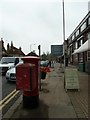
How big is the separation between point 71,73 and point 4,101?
14.3 feet

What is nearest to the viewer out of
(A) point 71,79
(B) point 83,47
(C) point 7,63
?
(A) point 71,79

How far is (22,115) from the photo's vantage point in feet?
22.1

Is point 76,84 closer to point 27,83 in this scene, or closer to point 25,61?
point 25,61

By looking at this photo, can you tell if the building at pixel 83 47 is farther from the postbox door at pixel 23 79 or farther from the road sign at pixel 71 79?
the postbox door at pixel 23 79

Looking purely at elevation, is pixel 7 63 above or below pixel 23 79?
above

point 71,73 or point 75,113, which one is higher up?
point 71,73

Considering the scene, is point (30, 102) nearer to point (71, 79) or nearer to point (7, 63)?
point (71, 79)

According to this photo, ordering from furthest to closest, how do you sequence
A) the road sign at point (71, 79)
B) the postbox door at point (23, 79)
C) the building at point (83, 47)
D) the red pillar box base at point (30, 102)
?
the building at point (83, 47)
the road sign at point (71, 79)
the red pillar box base at point (30, 102)
the postbox door at point (23, 79)

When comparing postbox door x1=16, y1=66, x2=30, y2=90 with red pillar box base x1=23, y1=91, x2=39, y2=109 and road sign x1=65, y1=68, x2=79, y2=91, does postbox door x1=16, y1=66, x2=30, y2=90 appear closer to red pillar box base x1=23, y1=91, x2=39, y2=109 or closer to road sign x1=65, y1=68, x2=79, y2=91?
red pillar box base x1=23, y1=91, x2=39, y2=109

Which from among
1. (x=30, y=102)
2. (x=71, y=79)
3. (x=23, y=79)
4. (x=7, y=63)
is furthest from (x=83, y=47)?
(x=23, y=79)

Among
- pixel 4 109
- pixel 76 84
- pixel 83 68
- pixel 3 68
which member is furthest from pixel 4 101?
pixel 83 68

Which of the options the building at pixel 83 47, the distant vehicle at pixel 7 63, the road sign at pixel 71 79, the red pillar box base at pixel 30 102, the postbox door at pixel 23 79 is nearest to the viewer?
the postbox door at pixel 23 79

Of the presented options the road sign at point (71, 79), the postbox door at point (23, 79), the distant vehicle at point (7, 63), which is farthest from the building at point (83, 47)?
the postbox door at point (23, 79)

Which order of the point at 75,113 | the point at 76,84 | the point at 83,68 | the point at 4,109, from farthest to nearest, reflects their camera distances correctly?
the point at 83,68 → the point at 76,84 → the point at 4,109 → the point at 75,113
